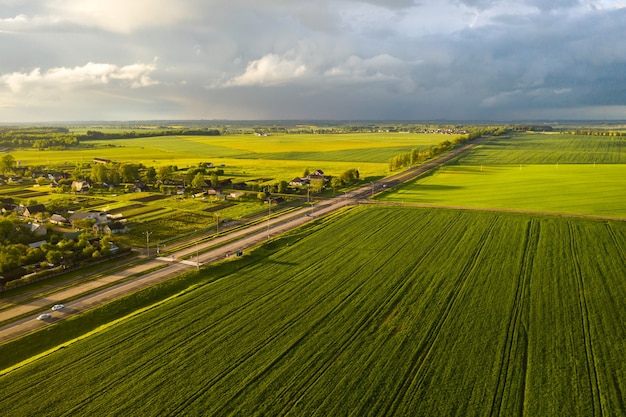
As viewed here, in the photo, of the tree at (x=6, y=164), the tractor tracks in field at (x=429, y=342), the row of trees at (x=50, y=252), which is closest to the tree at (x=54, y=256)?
the row of trees at (x=50, y=252)

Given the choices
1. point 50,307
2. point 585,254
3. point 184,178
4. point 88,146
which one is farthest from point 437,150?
point 88,146

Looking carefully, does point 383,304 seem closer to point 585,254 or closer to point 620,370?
point 620,370

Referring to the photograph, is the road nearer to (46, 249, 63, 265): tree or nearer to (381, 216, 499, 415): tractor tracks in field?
(46, 249, 63, 265): tree

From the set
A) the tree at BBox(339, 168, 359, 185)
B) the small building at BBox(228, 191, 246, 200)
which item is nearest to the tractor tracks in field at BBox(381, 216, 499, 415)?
the small building at BBox(228, 191, 246, 200)

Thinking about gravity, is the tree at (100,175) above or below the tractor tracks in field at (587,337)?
above

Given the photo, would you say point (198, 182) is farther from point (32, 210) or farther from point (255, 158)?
point (255, 158)

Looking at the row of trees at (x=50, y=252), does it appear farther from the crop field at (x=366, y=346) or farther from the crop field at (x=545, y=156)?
the crop field at (x=545, y=156)

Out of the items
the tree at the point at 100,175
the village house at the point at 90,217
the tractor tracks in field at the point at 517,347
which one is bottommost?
the tractor tracks in field at the point at 517,347
